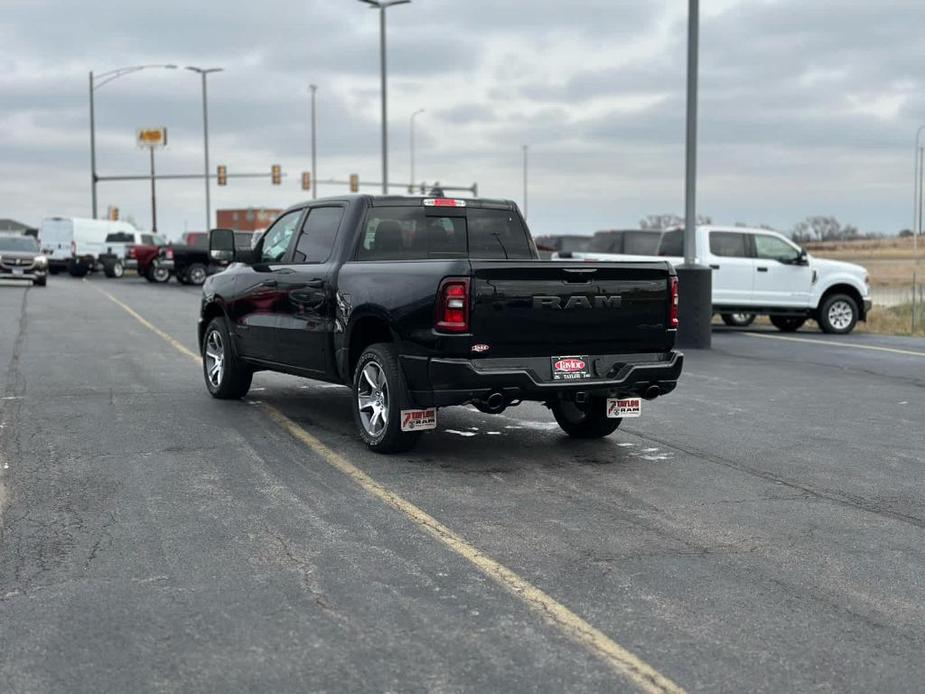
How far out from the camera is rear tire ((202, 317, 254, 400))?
10867 mm

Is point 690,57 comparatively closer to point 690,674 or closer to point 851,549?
point 851,549

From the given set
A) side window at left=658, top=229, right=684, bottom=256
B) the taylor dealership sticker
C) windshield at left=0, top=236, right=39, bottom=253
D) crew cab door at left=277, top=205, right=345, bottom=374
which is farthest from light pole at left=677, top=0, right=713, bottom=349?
windshield at left=0, top=236, right=39, bottom=253

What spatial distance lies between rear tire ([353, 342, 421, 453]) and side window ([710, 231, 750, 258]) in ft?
48.2

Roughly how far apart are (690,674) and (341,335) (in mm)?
5044

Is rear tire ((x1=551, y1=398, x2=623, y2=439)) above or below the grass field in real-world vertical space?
A: below

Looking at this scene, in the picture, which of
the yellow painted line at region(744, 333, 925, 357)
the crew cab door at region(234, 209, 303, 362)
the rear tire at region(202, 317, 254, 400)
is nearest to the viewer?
the crew cab door at region(234, 209, 303, 362)

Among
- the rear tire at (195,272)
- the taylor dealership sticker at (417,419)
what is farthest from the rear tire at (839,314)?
the rear tire at (195,272)

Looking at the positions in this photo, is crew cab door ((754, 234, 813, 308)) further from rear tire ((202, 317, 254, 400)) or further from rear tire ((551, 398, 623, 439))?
rear tire ((551, 398, 623, 439))

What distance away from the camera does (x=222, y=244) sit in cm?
1073

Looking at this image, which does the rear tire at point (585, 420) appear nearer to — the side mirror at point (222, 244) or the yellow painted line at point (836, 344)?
the side mirror at point (222, 244)

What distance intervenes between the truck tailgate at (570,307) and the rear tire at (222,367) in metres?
3.98

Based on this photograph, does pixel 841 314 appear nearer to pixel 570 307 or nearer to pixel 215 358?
pixel 215 358

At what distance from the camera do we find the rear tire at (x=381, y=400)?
25.9 ft

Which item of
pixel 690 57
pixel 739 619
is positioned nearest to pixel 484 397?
pixel 739 619
